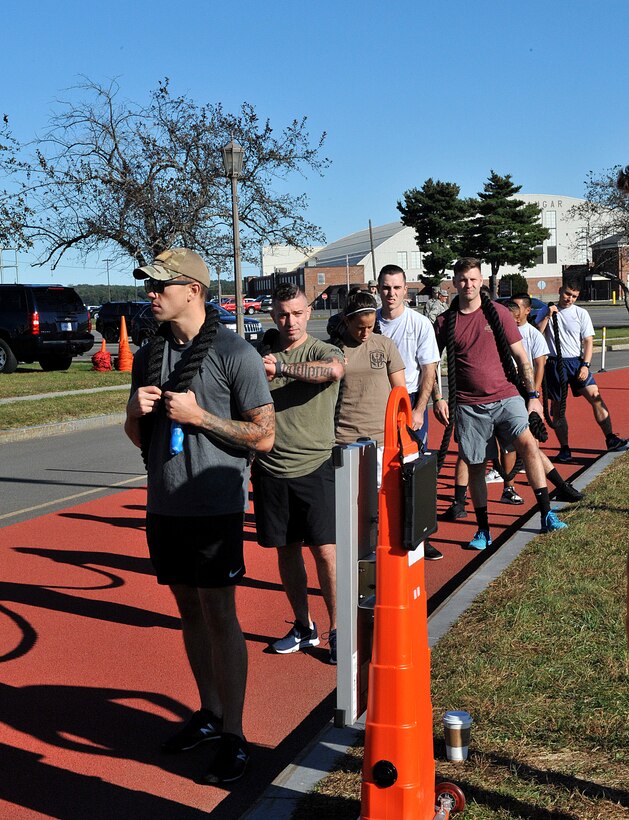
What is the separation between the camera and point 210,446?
4047 millimetres

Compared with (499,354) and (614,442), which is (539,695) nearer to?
(499,354)

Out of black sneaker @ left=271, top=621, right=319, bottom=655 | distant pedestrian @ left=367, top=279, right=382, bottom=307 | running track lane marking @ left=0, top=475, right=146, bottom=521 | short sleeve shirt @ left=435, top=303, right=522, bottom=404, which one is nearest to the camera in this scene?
black sneaker @ left=271, top=621, right=319, bottom=655

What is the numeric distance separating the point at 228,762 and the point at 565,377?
8.63 metres

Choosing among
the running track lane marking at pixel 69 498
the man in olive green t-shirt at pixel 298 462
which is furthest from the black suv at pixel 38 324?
the man in olive green t-shirt at pixel 298 462

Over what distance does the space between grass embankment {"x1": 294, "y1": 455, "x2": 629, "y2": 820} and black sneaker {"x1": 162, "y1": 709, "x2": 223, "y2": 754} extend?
0.71 meters

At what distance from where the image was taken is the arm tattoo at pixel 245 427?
3943 millimetres

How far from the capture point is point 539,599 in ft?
19.4

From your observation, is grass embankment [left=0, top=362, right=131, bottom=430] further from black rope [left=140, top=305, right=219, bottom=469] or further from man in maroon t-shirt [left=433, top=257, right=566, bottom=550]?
black rope [left=140, top=305, right=219, bottom=469]

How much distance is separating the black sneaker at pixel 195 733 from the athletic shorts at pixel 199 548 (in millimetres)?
706

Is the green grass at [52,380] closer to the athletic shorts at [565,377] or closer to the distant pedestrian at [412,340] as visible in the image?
the athletic shorts at [565,377]

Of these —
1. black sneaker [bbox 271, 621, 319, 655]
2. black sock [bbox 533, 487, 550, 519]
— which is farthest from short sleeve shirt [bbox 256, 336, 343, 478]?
black sock [bbox 533, 487, 550, 519]

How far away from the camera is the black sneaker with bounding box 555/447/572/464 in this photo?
38.3 ft

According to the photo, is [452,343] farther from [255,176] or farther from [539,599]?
[255,176]

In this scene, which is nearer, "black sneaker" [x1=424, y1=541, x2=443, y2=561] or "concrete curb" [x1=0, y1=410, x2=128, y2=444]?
"black sneaker" [x1=424, y1=541, x2=443, y2=561]
